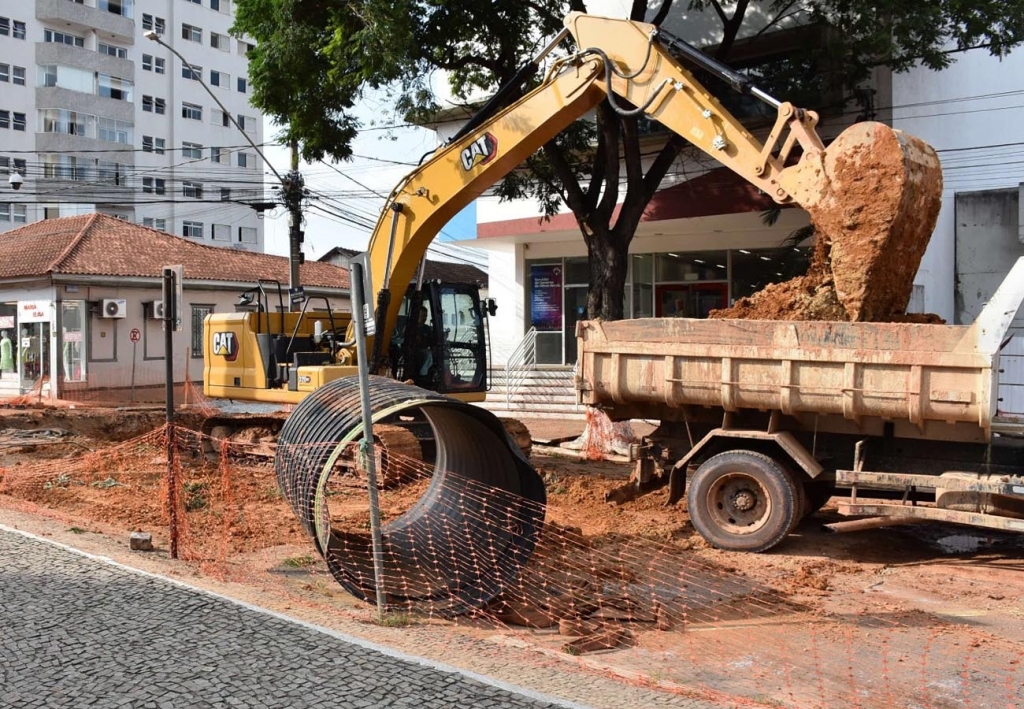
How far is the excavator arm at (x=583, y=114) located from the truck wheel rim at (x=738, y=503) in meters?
2.75

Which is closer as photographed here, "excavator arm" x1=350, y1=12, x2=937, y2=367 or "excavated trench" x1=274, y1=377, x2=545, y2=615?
"excavated trench" x1=274, y1=377, x2=545, y2=615

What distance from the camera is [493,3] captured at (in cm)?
1457

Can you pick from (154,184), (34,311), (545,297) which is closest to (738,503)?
(545,297)

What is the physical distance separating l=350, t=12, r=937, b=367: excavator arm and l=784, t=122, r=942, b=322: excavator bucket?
0.10m

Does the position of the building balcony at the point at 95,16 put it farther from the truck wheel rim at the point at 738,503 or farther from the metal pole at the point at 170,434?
the truck wheel rim at the point at 738,503

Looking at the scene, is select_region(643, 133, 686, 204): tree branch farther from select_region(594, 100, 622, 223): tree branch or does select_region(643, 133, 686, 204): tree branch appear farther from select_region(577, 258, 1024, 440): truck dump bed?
select_region(577, 258, 1024, 440): truck dump bed

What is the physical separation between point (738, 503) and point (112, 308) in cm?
2353

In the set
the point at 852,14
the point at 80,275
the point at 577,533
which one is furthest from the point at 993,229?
the point at 80,275

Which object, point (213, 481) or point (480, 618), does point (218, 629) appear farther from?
point (213, 481)

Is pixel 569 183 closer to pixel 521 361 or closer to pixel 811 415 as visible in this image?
pixel 811 415

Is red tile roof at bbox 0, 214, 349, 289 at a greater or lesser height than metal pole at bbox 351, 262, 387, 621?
greater

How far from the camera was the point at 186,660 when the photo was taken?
16.8 feet

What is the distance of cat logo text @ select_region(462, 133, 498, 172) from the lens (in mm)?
11602

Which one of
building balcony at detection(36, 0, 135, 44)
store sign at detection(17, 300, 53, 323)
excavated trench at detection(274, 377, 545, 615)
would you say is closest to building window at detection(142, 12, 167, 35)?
building balcony at detection(36, 0, 135, 44)
